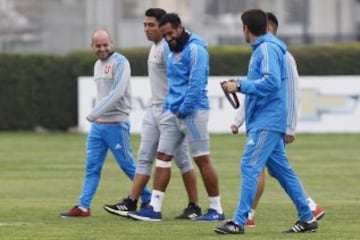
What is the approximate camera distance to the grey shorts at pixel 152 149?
44.7 ft

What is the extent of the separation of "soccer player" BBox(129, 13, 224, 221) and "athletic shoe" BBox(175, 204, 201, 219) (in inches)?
4.5

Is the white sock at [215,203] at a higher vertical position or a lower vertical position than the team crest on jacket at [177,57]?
lower

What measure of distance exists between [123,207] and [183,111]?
133cm

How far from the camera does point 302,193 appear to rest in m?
12.0

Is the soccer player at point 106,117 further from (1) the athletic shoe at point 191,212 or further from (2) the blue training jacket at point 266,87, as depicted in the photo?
(2) the blue training jacket at point 266,87

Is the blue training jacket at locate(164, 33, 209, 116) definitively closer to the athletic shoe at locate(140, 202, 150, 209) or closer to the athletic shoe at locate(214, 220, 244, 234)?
the athletic shoe at locate(140, 202, 150, 209)

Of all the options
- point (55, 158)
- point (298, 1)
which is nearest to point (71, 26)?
point (298, 1)

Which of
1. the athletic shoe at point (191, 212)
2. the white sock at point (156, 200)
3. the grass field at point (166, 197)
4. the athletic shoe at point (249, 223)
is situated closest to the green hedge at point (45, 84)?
the grass field at point (166, 197)

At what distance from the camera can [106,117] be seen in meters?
14.0

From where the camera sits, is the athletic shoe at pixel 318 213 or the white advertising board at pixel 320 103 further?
the white advertising board at pixel 320 103

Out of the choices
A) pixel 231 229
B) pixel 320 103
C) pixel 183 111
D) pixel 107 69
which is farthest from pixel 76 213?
pixel 320 103

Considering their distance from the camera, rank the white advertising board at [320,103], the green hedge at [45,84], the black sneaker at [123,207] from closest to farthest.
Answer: the black sneaker at [123,207] < the white advertising board at [320,103] < the green hedge at [45,84]

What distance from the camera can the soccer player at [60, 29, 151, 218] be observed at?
45.1ft

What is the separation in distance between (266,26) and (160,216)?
261 cm
